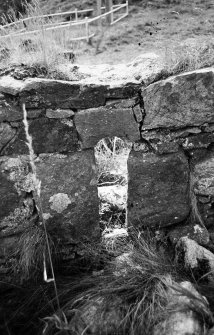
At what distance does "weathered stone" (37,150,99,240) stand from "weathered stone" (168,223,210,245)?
74cm

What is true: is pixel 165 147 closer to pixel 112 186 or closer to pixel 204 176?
pixel 204 176

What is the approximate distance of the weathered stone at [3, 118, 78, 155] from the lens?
2863 millimetres

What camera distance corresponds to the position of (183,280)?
8.73ft

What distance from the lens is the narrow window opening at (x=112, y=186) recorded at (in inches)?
143

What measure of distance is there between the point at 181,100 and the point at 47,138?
1139 mm

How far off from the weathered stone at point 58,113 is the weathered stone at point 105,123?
0.22 feet

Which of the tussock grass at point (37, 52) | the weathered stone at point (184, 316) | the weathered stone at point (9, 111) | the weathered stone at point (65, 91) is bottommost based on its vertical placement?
the weathered stone at point (184, 316)

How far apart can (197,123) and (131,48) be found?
3879mm

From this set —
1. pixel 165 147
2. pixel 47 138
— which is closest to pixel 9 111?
pixel 47 138

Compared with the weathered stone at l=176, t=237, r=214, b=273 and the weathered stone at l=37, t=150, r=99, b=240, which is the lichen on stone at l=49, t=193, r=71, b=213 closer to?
the weathered stone at l=37, t=150, r=99, b=240

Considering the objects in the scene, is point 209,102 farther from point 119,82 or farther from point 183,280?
point 183,280

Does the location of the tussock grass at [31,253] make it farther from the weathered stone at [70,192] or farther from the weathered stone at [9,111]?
the weathered stone at [9,111]

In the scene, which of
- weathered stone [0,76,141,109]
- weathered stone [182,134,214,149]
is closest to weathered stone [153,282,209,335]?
weathered stone [182,134,214,149]

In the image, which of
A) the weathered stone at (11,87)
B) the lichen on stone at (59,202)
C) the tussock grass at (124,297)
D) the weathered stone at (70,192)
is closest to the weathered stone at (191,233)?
the tussock grass at (124,297)
